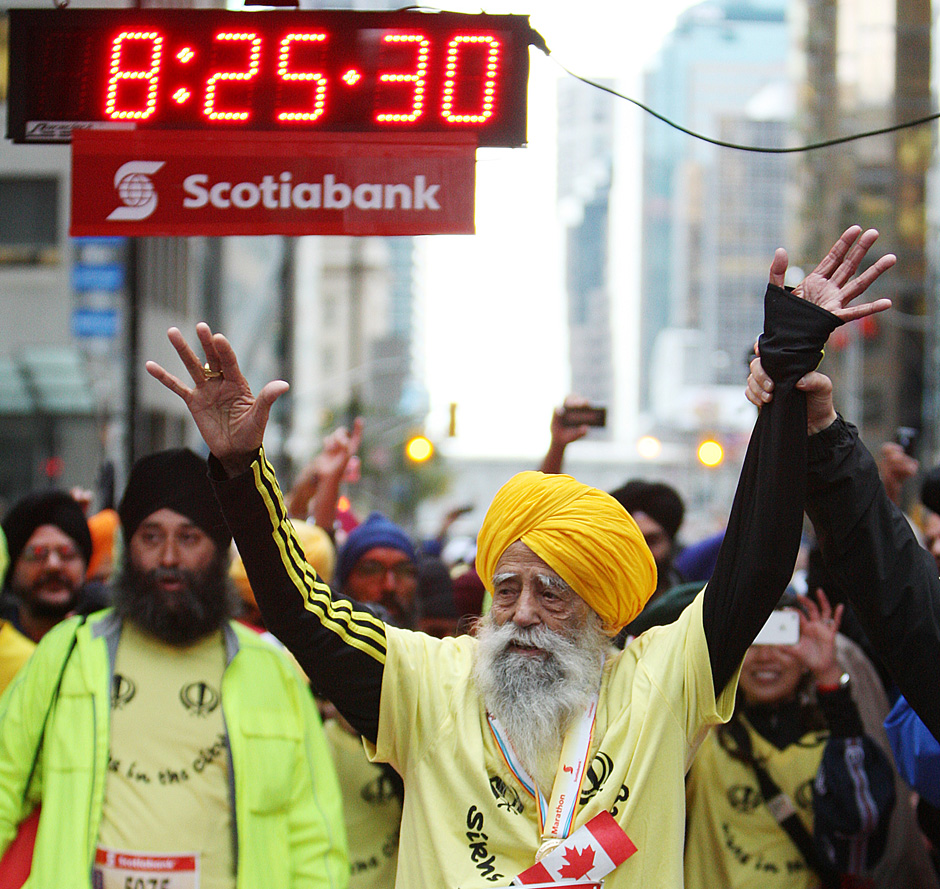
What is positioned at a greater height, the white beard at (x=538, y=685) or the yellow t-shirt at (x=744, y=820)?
the white beard at (x=538, y=685)

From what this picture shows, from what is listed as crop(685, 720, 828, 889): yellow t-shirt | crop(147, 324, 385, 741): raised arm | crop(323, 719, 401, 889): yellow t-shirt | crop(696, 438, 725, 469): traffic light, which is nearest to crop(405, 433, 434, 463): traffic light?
crop(696, 438, 725, 469): traffic light

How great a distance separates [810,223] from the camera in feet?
230

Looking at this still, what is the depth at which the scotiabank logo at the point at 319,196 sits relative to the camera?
453 cm

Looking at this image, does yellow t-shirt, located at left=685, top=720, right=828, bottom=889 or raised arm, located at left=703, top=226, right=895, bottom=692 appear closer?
raised arm, located at left=703, top=226, right=895, bottom=692

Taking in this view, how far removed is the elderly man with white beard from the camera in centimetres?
318

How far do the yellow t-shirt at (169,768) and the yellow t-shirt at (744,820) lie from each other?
5.28 feet

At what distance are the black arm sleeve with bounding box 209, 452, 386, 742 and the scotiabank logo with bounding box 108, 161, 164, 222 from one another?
5.11 feet

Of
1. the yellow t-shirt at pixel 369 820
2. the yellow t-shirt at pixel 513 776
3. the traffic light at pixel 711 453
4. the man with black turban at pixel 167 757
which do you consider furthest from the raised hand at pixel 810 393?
the traffic light at pixel 711 453

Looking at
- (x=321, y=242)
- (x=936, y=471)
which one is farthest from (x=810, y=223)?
(x=936, y=471)

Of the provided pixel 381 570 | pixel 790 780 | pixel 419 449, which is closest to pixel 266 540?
pixel 790 780

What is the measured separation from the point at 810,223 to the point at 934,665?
70.0 m

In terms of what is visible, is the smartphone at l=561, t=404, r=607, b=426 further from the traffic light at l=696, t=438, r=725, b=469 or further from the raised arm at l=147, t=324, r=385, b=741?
the traffic light at l=696, t=438, r=725, b=469

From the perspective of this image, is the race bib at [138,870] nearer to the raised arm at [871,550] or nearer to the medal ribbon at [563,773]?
the medal ribbon at [563,773]

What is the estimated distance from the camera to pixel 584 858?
317 cm
